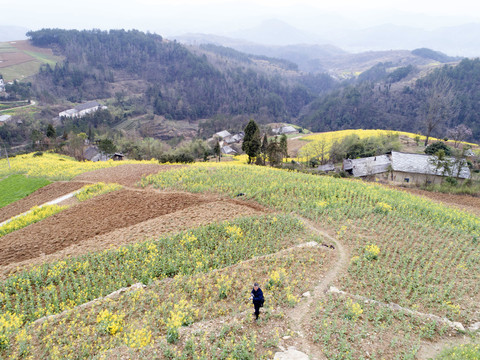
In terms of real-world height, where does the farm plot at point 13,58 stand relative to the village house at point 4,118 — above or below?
above

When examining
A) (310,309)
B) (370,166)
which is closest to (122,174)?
(310,309)

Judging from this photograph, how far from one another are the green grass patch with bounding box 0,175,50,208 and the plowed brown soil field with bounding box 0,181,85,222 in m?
1.17

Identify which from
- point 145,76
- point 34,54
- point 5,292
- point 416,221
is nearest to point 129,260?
point 5,292

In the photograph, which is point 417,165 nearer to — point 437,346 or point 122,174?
point 437,346

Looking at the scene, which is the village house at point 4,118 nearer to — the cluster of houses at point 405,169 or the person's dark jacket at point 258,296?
the cluster of houses at point 405,169

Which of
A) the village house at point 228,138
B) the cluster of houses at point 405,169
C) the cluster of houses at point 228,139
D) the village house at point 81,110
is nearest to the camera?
the cluster of houses at point 405,169

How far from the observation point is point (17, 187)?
96.4ft

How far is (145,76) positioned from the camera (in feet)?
568

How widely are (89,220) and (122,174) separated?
11095 millimetres

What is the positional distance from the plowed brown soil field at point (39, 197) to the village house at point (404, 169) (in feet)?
123

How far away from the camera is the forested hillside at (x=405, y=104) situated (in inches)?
3851

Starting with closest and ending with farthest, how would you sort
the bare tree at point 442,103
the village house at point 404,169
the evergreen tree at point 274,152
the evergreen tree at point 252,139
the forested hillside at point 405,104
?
the village house at point 404,169, the evergreen tree at point 274,152, the evergreen tree at point 252,139, the bare tree at point 442,103, the forested hillside at point 405,104

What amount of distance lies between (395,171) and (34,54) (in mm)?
197752

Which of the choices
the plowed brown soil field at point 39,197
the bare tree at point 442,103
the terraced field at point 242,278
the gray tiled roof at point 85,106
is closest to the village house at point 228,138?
the gray tiled roof at point 85,106
